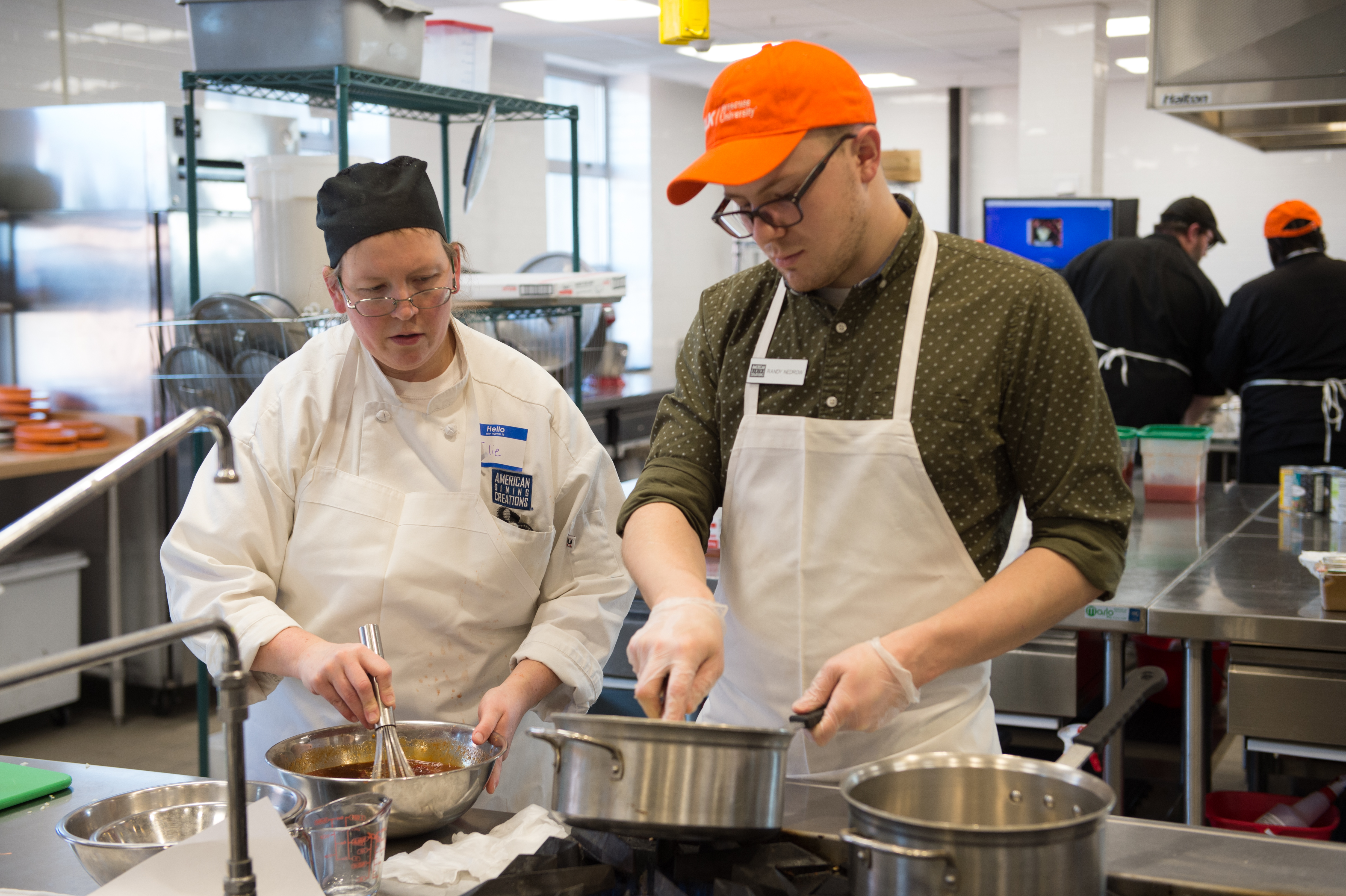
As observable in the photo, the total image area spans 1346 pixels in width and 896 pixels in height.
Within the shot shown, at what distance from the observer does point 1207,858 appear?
1.18m

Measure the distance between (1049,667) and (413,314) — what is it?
147 cm

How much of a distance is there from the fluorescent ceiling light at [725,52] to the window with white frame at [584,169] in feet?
3.48

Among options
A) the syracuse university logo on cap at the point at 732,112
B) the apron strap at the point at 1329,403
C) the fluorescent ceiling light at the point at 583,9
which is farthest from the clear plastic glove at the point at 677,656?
the fluorescent ceiling light at the point at 583,9

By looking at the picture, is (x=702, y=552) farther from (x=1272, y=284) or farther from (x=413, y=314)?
(x=1272, y=284)

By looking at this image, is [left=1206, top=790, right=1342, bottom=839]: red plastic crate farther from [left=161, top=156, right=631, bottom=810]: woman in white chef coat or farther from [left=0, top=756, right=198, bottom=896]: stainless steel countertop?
[left=0, top=756, right=198, bottom=896]: stainless steel countertop

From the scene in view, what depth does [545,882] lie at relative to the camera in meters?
1.10

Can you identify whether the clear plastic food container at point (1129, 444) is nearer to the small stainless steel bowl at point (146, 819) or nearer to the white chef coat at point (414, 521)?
the white chef coat at point (414, 521)

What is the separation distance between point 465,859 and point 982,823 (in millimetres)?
513

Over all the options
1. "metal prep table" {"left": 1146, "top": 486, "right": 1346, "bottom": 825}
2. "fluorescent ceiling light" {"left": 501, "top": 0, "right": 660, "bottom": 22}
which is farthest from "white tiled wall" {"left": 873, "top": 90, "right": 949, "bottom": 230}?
"metal prep table" {"left": 1146, "top": 486, "right": 1346, "bottom": 825}

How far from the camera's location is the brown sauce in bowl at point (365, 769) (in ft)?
4.54

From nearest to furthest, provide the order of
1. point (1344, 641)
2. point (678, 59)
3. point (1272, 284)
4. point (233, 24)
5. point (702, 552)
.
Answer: point (702, 552) < point (1344, 641) < point (233, 24) < point (1272, 284) < point (678, 59)

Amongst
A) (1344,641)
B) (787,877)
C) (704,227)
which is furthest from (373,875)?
(704,227)

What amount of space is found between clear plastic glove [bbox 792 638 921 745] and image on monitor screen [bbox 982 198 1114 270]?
4.93 meters

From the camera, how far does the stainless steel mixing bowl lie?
125 cm
